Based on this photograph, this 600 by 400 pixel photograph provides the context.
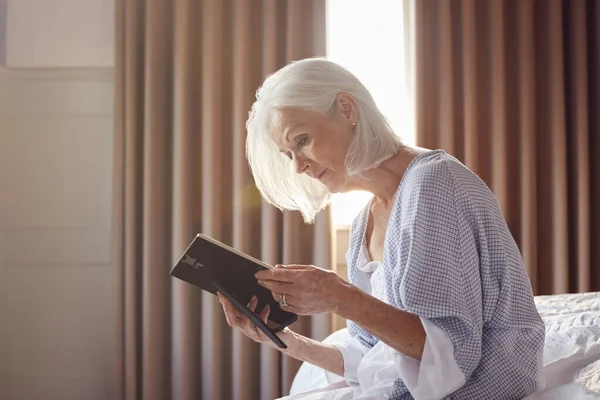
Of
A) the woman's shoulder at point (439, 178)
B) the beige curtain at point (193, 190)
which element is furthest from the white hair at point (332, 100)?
the beige curtain at point (193, 190)

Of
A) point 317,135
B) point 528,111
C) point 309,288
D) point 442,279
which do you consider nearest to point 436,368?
point 442,279

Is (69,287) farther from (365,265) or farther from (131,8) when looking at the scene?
(365,265)

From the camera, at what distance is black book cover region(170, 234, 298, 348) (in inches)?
47.4

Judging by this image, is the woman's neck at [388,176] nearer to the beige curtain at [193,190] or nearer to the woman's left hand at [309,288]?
the woman's left hand at [309,288]

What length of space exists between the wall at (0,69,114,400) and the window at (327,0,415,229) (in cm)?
101

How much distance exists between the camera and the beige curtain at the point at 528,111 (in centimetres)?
256

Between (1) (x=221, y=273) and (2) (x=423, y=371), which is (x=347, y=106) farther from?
(2) (x=423, y=371)

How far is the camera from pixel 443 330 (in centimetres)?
104

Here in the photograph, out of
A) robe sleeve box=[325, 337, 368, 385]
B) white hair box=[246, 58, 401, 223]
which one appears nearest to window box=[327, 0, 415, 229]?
robe sleeve box=[325, 337, 368, 385]

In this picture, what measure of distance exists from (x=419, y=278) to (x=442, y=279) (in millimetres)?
37

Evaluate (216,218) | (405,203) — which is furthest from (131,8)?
(405,203)

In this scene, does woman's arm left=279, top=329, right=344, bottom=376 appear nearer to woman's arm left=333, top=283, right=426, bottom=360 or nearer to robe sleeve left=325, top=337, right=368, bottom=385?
robe sleeve left=325, top=337, right=368, bottom=385

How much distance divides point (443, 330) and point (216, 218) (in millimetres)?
1529

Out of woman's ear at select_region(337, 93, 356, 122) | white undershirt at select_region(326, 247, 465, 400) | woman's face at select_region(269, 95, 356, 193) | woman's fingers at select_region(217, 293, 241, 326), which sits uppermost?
woman's ear at select_region(337, 93, 356, 122)
